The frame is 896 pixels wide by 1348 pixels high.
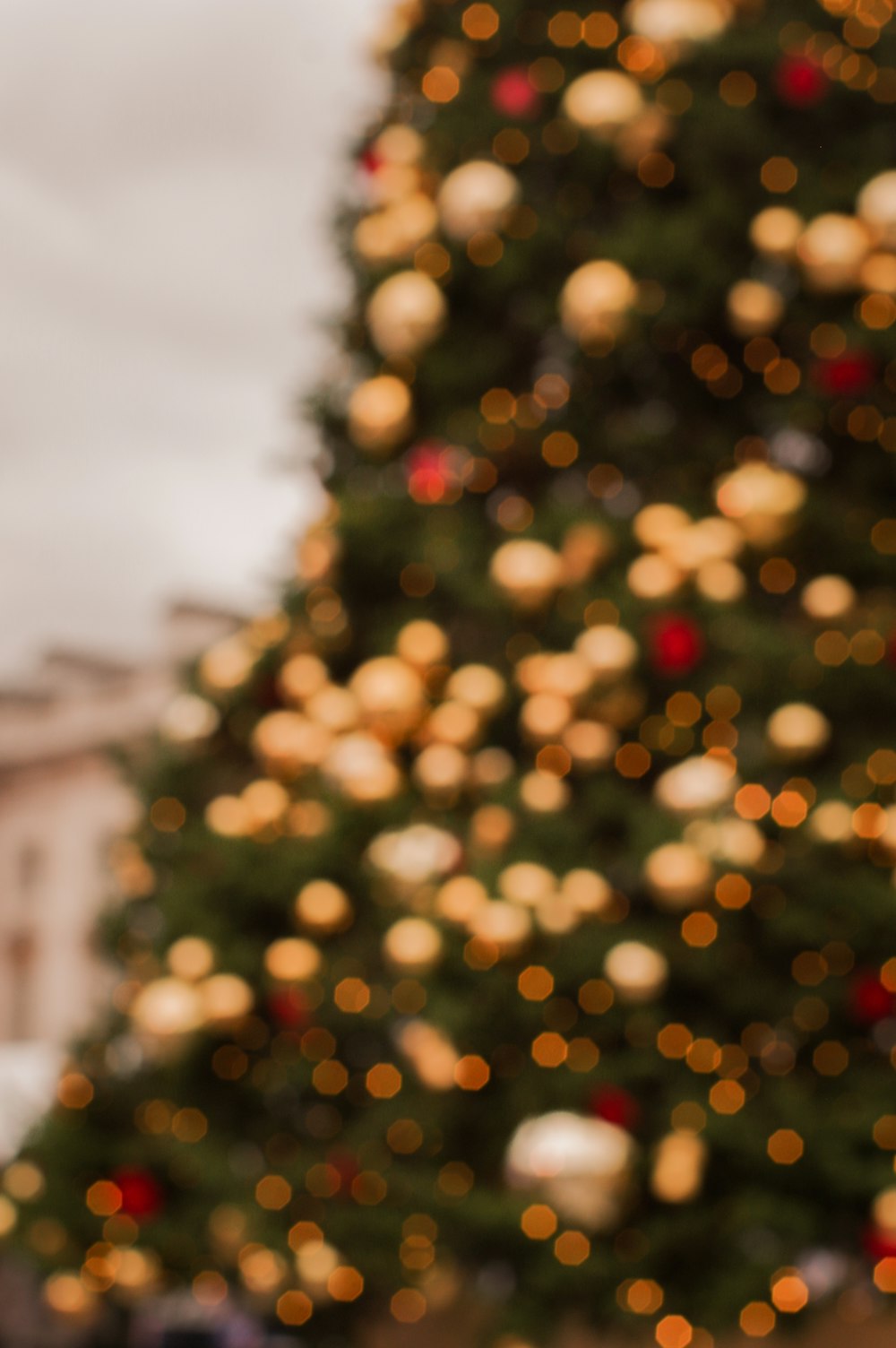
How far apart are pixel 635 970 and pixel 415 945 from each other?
1.09ft

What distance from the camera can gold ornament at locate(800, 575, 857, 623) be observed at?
253cm

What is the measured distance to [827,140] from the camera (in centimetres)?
285

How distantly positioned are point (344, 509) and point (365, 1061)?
0.92 metres

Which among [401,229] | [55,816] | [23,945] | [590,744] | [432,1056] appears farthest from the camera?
[55,816]

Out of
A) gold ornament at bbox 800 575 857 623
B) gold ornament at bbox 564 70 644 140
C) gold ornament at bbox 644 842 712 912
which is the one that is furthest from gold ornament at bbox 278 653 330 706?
gold ornament at bbox 564 70 644 140

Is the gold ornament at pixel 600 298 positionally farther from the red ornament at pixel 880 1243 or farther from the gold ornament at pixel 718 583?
the red ornament at pixel 880 1243

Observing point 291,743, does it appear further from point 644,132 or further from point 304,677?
point 644,132

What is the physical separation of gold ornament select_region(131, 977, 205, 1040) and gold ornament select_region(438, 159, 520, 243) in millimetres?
1369

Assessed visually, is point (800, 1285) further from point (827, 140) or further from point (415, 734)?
point (827, 140)

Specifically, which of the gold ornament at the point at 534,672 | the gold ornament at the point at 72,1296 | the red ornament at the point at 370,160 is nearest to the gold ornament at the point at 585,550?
the gold ornament at the point at 534,672

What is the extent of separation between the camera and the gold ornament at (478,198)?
8.95 ft

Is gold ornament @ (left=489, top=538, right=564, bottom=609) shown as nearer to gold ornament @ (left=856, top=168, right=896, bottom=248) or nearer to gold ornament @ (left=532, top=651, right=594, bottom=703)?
gold ornament @ (left=532, top=651, right=594, bottom=703)

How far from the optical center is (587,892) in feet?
7.73

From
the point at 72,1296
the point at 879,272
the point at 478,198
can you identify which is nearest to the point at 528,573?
the point at 478,198
